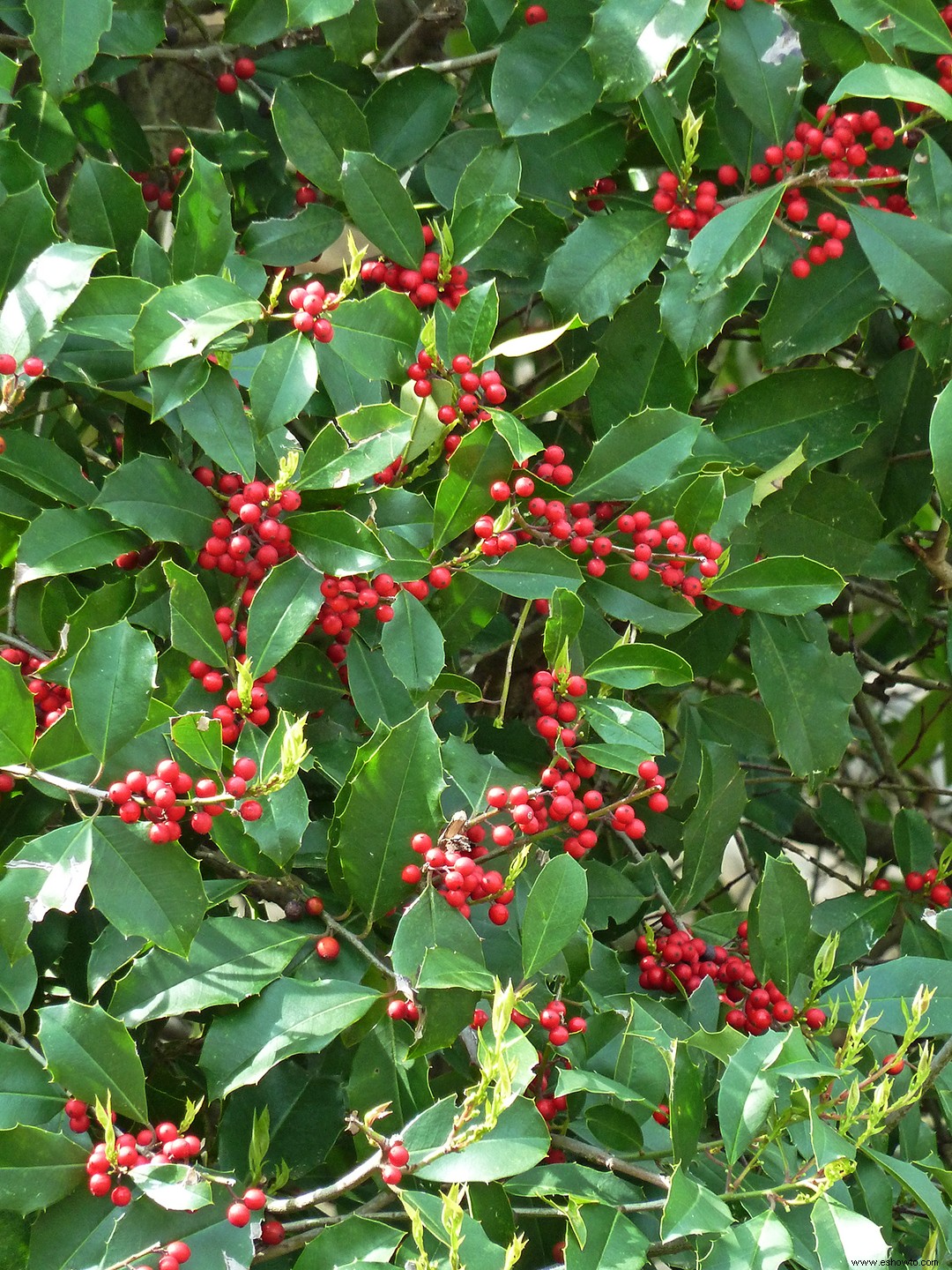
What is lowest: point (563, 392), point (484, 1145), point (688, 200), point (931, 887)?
point (931, 887)

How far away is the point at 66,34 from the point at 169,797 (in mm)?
803

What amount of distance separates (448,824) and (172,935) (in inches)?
10.9

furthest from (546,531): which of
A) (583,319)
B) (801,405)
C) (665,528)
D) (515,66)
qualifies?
(515,66)

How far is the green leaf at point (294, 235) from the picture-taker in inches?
59.1

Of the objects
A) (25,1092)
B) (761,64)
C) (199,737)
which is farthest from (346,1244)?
(761,64)

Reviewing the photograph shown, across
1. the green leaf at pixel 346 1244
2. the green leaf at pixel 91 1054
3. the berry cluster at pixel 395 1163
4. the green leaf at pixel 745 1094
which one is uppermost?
the green leaf at pixel 91 1054

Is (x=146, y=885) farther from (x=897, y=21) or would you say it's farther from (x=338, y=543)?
(x=897, y=21)

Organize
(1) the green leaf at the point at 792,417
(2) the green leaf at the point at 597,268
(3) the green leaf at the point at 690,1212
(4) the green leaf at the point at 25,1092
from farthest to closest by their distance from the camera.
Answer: (1) the green leaf at the point at 792,417 < (2) the green leaf at the point at 597,268 < (4) the green leaf at the point at 25,1092 < (3) the green leaf at the point at 690,1212

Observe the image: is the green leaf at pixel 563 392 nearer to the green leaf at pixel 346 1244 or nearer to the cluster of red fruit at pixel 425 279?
the cluster of red fruit at pixel 425 279

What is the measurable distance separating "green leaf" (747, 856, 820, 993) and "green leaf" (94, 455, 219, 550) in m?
0.71

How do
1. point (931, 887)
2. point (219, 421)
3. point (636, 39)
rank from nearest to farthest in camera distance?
1. point (219, 421)
2. point (636, 39)
3. point (931, 887)

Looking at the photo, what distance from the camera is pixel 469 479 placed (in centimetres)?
127

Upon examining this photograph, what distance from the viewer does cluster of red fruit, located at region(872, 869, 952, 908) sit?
168 centimetres

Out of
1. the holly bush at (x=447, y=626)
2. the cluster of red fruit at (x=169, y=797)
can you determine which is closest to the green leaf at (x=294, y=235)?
the holly bush at (x=447, y=626)
